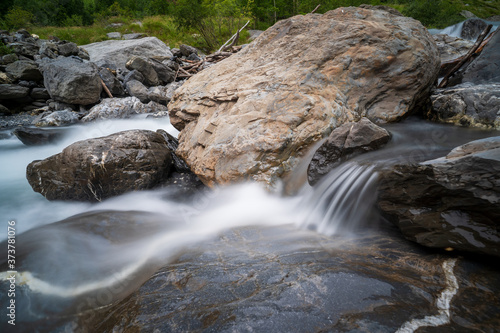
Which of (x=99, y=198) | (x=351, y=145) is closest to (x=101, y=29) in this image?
(x=99, y=198)

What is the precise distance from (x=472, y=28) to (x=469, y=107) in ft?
49.3

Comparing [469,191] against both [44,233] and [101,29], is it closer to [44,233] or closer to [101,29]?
[44,233]

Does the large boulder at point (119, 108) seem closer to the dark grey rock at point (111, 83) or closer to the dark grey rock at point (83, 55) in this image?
the dark grey rock at point (111, 83)

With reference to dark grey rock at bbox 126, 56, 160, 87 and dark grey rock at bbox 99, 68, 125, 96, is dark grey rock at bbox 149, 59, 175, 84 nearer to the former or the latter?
dark grey rock at bbox 126, 56, 160, 87

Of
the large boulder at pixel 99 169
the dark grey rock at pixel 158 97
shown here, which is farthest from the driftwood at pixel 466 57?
the dark grey rock at pixel 158 97

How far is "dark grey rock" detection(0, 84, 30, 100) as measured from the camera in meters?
9.32

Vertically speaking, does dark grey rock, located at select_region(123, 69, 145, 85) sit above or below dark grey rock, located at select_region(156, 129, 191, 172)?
above

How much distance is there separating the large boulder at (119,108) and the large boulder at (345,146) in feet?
25.2

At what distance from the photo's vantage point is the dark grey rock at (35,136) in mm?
6129

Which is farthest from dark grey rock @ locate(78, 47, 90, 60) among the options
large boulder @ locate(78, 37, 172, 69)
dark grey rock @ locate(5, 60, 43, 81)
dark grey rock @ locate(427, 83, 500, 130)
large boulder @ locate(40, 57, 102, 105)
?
dark grey rock @ locate(427, 83, 500, 130)

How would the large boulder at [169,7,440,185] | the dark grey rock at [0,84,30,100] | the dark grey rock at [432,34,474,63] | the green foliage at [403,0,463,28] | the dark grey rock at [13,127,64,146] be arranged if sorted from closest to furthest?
1. the large boulder at [169,7,440,185]
2. the dark grey rock at [13,127,64,146]
3. the dark grey rock at [0,84,30,100]
4. the dark grey rock at [432,34,474,63]
5. the green foliage at [403,0,463,28]

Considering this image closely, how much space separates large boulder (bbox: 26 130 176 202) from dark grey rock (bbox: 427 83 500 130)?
4.81m

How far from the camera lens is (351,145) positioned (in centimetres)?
287

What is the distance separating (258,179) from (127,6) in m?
37.0
